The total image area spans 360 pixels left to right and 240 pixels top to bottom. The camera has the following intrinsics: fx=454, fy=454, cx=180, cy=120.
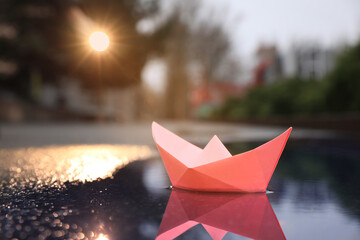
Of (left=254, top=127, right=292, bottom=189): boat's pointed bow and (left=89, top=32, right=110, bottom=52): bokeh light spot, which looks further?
(left=89, top=32, right=110, bottom=52): bokeh light spot

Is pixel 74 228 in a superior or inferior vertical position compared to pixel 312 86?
inferior

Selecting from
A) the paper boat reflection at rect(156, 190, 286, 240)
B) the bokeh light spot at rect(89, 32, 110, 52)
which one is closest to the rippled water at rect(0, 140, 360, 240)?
the paper boat reflection at rect(156, 190, 286, 240)

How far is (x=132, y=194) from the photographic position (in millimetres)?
3611

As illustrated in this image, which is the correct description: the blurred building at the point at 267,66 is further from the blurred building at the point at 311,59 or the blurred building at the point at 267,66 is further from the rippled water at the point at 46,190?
the rippled water at the point at 46,190

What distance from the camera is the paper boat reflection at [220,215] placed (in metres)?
2.35

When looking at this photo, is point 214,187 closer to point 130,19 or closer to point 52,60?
point 130,19

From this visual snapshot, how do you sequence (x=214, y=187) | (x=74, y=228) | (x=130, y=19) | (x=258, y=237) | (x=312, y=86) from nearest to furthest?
1. (x=258, y=237)
2. (x=74, y=228)
3. (x=214, y=187)
4. (x=312, y=86)
5. (x=130, y=19)

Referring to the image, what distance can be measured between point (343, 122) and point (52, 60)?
20419 millimetres

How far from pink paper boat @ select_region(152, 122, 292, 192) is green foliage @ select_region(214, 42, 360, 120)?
12559 millimetres

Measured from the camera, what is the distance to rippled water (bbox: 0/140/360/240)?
2.35 m

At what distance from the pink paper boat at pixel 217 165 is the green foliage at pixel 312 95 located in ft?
41.2

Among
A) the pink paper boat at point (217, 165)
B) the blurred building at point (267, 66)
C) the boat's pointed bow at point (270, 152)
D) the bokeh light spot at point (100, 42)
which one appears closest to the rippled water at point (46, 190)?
the pink paper boat at point (217, 165)

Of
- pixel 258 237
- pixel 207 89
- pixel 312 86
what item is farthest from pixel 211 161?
pixel 207 89

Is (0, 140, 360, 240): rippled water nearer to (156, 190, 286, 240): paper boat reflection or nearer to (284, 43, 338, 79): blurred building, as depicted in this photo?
(156, 190, 286, 240): paper boat reflection
